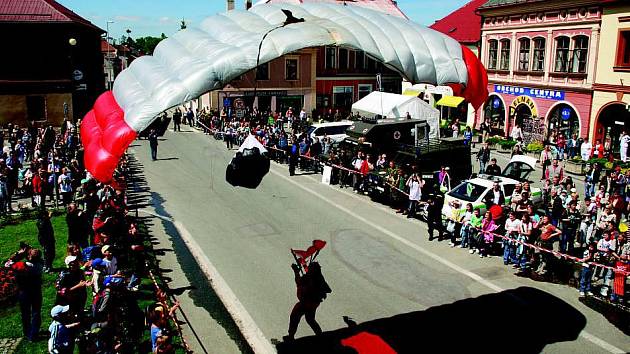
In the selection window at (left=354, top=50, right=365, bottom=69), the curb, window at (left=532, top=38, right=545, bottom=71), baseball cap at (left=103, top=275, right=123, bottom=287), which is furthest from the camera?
window at (left=354, top=50, right=365, bottom=69)

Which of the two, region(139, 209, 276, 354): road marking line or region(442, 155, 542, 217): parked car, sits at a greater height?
region(442, 155, 542, 217): parked car

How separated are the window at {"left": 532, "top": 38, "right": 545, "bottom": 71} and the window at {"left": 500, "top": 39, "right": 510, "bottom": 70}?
107 inches

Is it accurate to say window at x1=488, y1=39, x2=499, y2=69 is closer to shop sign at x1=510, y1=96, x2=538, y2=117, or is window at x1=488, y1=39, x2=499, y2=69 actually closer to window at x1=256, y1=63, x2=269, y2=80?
shop sign at x1=510, y1=96, x2=538, y2=117

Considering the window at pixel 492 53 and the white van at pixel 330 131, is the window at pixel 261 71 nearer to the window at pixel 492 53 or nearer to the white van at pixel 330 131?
the white van at pixel 330 131

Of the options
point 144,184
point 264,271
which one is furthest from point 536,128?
point 264,271

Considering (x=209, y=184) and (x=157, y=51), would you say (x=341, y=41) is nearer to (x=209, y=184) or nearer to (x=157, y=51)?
(x=157, y=51)

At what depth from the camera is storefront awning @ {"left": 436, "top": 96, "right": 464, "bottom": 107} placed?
1705 inches

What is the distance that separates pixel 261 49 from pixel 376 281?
7.22m

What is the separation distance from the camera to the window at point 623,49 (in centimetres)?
2984

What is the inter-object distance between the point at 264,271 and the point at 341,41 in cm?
729

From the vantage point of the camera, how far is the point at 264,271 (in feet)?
46.2

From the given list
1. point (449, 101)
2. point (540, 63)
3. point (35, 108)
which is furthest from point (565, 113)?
point (35, 108)

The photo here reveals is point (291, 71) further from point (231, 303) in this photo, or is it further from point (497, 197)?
point (231, 303)

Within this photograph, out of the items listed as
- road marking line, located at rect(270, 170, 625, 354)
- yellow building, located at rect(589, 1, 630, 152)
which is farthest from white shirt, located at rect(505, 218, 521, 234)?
yellow building, located at rect(589, 1, 630, 152)
